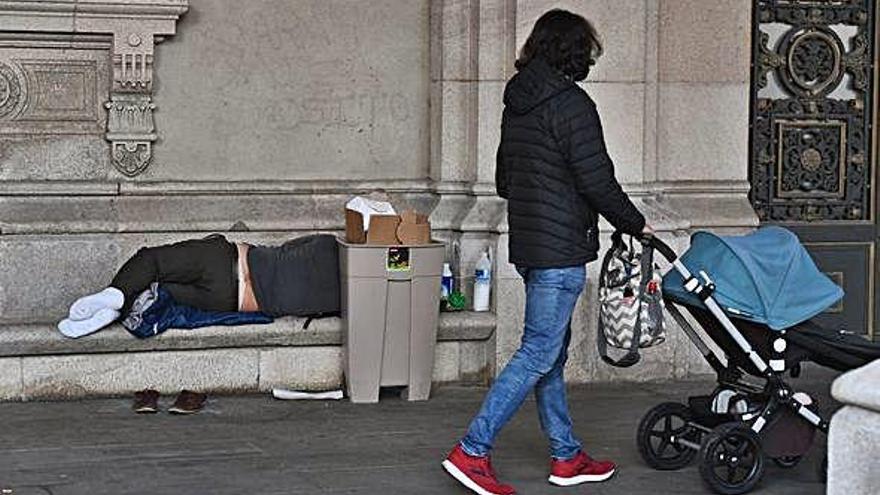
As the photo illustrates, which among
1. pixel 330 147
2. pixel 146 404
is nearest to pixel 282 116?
pixel 330 147

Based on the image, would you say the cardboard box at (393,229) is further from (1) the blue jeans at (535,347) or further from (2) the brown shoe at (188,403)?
(1) the blue jeans at (535,347)

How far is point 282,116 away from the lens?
1133 cm

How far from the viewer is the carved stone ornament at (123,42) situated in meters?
10.6

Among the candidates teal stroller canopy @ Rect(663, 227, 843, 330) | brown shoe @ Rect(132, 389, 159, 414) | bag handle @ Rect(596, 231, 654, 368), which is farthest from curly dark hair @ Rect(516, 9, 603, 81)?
brown shoe @ Rect(132, 389, 159, 414)

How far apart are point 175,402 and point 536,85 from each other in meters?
3.32

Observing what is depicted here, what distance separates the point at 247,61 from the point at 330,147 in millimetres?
755

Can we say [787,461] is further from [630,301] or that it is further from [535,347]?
[535,347]

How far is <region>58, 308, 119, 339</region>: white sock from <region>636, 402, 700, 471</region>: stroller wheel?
3245 mm

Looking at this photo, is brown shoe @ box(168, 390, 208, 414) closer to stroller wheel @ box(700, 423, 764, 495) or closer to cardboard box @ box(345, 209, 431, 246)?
cardboard box @ box(345, 209, 431, 246)

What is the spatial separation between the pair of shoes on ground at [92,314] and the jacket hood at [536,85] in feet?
10.6

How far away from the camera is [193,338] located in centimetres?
Answer: 1034

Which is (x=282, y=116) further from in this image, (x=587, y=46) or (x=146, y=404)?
(x=587, y=46)

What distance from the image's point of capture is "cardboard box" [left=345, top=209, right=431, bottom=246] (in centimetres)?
1031

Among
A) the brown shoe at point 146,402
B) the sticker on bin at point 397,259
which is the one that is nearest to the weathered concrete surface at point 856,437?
the sticker on bin at point 397,259
